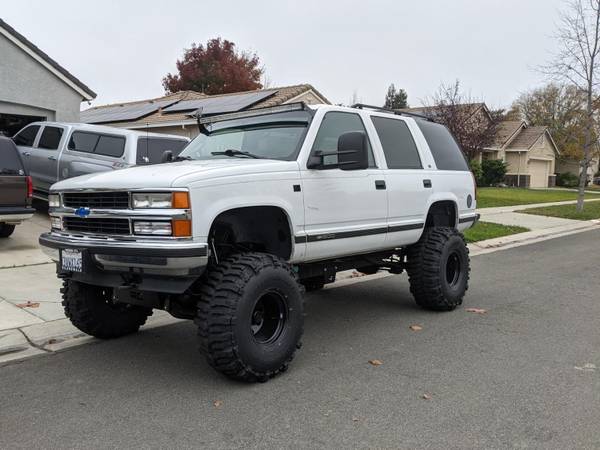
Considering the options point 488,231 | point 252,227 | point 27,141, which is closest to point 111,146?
point 27,141

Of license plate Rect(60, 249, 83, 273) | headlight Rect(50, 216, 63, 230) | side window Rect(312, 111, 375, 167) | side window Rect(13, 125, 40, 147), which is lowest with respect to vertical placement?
license plate Rect(60, 249, 83, 273)

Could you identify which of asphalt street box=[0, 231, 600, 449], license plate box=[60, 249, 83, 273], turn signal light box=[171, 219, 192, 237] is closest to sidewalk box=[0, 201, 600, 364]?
asphalt street box=[0, 231, 600, 449]

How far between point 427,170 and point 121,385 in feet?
12.8

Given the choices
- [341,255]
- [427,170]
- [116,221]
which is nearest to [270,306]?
[341,255]

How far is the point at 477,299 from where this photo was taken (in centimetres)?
725

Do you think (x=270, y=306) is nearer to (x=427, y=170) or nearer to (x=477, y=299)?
(x=427, y=170)

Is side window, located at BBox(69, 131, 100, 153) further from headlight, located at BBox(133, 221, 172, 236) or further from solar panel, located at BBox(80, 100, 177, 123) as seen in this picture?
solar panel, located at BBox(80, 100, 177, 123)

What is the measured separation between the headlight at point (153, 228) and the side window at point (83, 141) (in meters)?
7.89

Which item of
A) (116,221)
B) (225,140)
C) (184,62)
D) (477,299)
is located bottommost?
(477,299)

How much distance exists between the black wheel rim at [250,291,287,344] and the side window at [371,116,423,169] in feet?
6.86

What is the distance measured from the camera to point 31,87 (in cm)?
1378

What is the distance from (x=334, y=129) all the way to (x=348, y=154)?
708mm

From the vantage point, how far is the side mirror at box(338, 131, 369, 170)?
4.70 meters

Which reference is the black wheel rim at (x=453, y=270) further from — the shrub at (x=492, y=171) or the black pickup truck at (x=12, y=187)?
the shrub at (x=492, y=171)
